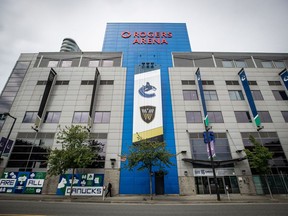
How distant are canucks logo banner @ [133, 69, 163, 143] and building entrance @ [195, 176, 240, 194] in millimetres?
9388

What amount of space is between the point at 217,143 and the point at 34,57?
41786 mm

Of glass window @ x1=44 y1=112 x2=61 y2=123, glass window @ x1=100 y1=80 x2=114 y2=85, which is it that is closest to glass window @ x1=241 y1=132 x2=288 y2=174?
glass window @ x1=100 y1=80 x2=114 y2=85

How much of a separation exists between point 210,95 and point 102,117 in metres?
21.4

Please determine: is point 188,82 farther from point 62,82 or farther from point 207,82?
point 62,82

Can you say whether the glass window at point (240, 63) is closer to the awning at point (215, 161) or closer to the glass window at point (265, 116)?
the glass window at point (265, 116)

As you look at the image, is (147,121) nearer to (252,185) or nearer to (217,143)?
(217,143)

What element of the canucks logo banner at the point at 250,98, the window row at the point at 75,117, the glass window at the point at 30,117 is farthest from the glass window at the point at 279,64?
the glass window at the point at 30,117

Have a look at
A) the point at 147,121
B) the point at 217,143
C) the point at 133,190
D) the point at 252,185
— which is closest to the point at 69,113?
the point at 147,121

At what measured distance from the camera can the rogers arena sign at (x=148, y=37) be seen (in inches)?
1463

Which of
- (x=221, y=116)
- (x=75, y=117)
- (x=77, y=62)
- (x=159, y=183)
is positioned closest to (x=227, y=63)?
(x=221, y=116)

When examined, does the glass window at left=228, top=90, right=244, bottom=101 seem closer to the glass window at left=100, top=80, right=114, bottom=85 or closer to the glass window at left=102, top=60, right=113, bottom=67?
the glass window at left=100, top=80, right=114, bottom=85

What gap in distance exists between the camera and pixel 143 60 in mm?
33719

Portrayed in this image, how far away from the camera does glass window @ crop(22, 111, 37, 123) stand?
2631 centimetres

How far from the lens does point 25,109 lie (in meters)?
27.3
